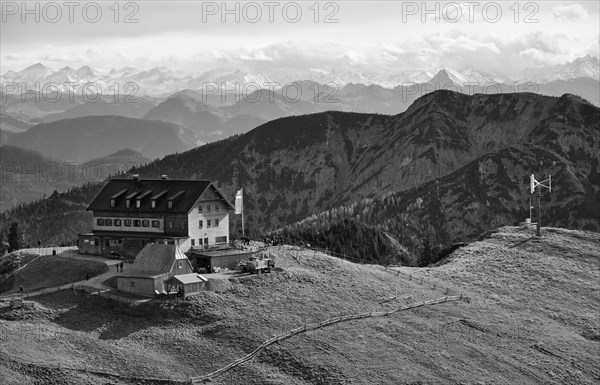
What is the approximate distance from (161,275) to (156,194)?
21.5 m

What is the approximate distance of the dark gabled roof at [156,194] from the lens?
9138 centimetres

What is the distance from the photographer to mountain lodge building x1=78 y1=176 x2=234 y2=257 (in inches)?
3565

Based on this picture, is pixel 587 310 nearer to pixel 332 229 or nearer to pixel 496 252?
pixel 496 252

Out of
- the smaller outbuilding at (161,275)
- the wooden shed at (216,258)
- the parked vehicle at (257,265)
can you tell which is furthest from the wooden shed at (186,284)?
the wooden shed at (216,258)

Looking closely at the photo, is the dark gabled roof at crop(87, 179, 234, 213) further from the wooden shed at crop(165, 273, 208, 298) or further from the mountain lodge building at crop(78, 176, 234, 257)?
the wooden shed at crop(165, 273, 208, 298)

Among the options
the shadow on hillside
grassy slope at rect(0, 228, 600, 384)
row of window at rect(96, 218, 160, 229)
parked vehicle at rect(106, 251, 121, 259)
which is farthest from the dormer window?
the shadow on hillside

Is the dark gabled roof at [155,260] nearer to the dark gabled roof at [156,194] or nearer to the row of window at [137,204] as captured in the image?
the dark gabled roof at [156,194]

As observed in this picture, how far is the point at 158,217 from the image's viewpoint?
91938 mm

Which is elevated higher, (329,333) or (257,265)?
(257,265)

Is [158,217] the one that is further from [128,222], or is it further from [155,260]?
[155,260]

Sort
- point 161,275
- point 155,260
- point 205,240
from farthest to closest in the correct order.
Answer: point 205,240, point 155,260, point 161,275

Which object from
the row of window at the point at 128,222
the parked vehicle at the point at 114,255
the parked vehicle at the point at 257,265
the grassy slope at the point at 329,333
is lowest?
the grassy slope at the point at 329,333

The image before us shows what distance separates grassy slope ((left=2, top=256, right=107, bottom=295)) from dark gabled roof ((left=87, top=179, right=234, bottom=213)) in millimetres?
8170

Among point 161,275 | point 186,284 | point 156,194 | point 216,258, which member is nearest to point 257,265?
point 216,258
